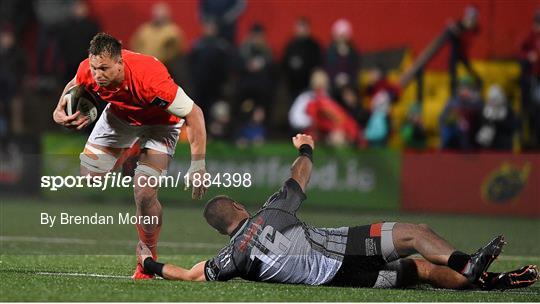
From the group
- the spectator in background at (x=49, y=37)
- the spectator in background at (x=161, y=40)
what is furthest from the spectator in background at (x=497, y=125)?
the spectator in background at (x=49, y=37)

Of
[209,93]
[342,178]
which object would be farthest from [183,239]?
[209,93]

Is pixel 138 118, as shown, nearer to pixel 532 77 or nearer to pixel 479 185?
pixel 479 185

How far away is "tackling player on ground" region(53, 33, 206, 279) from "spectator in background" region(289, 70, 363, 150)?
28.2 feet

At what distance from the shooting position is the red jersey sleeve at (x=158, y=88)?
10320mm

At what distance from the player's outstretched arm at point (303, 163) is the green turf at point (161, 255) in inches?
35.5

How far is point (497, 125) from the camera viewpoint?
1958 cm

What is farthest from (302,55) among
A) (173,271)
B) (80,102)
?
(173,271)

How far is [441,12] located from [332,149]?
334 centimetres

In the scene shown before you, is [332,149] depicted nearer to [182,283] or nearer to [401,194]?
[401,194]

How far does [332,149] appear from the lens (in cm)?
1938

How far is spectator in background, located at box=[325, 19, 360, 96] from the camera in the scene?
67.9 feet

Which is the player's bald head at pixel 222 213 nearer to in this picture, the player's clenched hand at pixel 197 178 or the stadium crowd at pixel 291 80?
the player's clenched hand at pixel 197 178

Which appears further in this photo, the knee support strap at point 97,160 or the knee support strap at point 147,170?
the knee support strap at point 97,160

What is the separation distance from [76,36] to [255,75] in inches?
115
